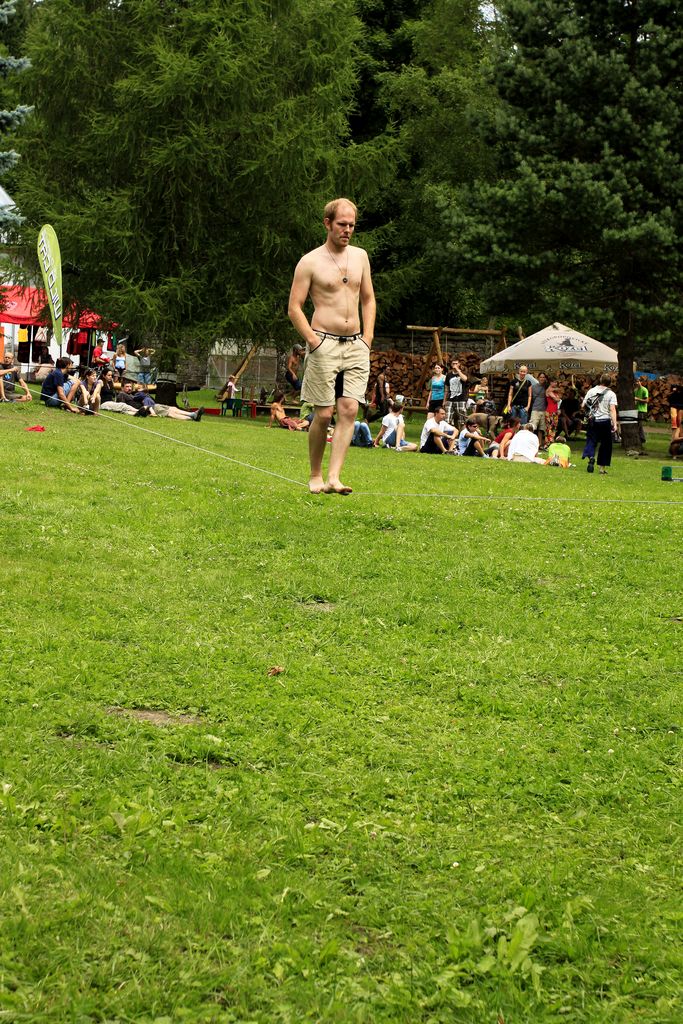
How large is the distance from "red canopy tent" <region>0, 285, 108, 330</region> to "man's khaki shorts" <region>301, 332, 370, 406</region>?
26.0 m

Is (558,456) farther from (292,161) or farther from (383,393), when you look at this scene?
(292,161)

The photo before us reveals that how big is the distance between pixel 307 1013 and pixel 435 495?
918cm

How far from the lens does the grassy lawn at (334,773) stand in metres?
3.74

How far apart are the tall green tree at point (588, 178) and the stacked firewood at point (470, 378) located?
10.3 meters

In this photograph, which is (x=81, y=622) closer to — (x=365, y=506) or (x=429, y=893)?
(x=429, y=893)

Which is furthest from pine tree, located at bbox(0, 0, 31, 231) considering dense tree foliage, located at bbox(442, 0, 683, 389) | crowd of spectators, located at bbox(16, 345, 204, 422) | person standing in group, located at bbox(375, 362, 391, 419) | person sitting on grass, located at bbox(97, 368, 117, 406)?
person standing in group, located at bbox(375, 362, 391, 419)


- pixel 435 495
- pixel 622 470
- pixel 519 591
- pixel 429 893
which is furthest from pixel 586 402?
pixel 429 893

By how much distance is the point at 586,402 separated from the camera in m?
21.4

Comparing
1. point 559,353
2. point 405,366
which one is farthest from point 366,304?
point 405,366

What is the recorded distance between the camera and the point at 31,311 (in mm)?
37125

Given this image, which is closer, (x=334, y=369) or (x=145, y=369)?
(x=334, y=369)

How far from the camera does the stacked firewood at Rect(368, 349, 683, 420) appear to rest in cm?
4069

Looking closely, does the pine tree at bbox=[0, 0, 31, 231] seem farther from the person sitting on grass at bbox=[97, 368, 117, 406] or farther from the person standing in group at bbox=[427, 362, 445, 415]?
the person standing in group at bbox=[427, 362, 445, 415]

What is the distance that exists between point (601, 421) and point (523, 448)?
69.4 inches
